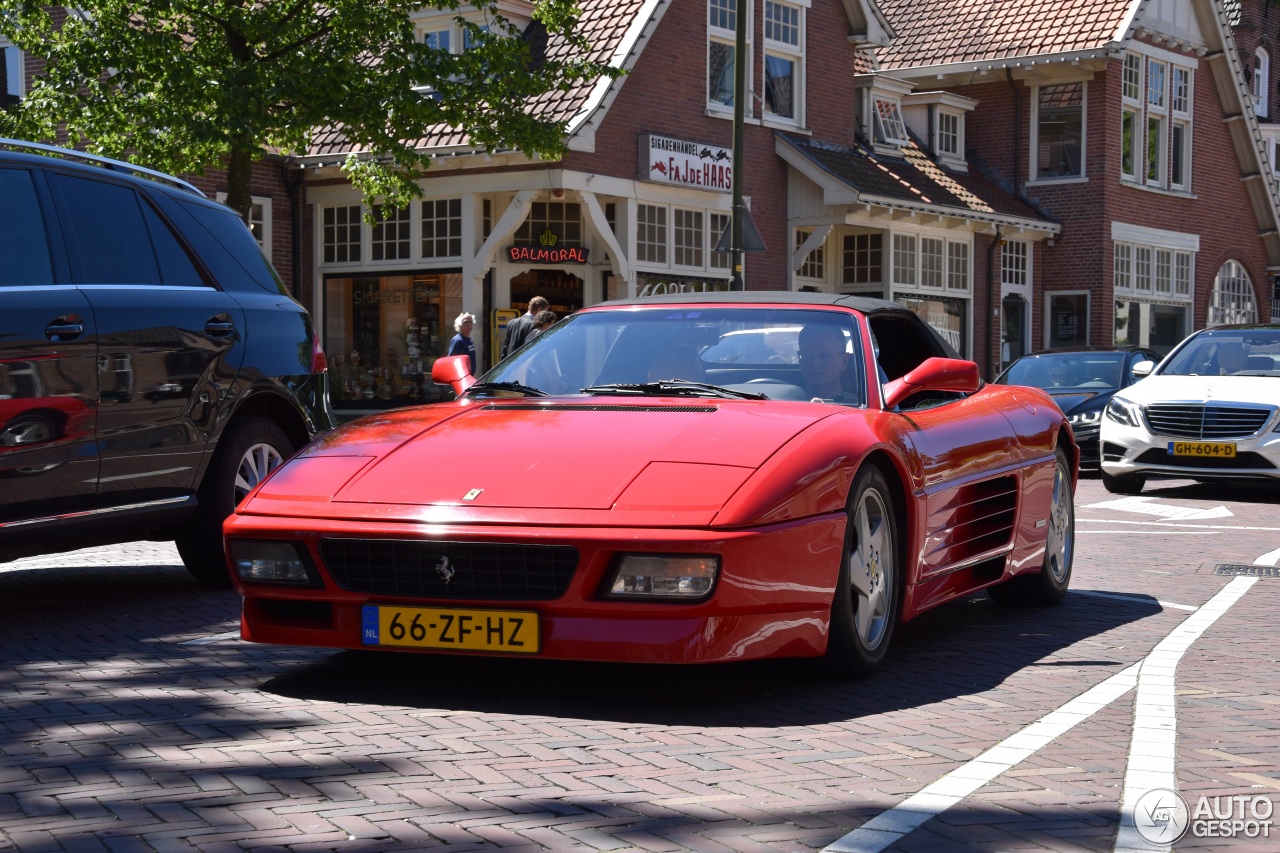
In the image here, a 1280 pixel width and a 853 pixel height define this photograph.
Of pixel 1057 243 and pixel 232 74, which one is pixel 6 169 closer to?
pixel 232 74

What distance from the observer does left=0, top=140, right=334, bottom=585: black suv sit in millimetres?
6715

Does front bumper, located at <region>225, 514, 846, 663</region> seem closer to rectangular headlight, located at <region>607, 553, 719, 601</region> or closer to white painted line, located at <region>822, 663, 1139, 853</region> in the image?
rectangular headlight, located at <region>607, 553, 719, 601</region>

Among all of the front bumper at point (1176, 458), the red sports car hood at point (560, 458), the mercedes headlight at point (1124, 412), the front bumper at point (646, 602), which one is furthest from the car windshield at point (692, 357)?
the mercedes headlight at point (1124, 412)

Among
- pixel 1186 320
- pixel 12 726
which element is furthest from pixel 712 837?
pixel 1186 320

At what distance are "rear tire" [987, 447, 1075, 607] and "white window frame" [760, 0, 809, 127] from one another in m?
19.6

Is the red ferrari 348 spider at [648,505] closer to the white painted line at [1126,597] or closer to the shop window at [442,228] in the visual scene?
the white painted line at [1126,597]

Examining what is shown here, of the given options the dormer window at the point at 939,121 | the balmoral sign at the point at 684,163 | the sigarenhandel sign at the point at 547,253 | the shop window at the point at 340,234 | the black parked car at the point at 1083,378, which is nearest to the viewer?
the black parked car at the point at 1083,378

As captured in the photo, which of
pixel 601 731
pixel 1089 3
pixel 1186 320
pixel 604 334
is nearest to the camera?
pixel 601 731

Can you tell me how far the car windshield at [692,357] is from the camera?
249 inches

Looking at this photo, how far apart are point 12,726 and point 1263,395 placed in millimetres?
12648

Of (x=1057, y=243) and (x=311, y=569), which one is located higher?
(x=1057, y=243)

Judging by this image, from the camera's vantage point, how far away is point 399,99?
17.4 metres

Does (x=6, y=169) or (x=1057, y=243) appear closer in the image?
(x=6, y=169)

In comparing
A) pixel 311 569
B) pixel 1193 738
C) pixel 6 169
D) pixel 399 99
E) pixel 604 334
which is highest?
pixel 399 99
